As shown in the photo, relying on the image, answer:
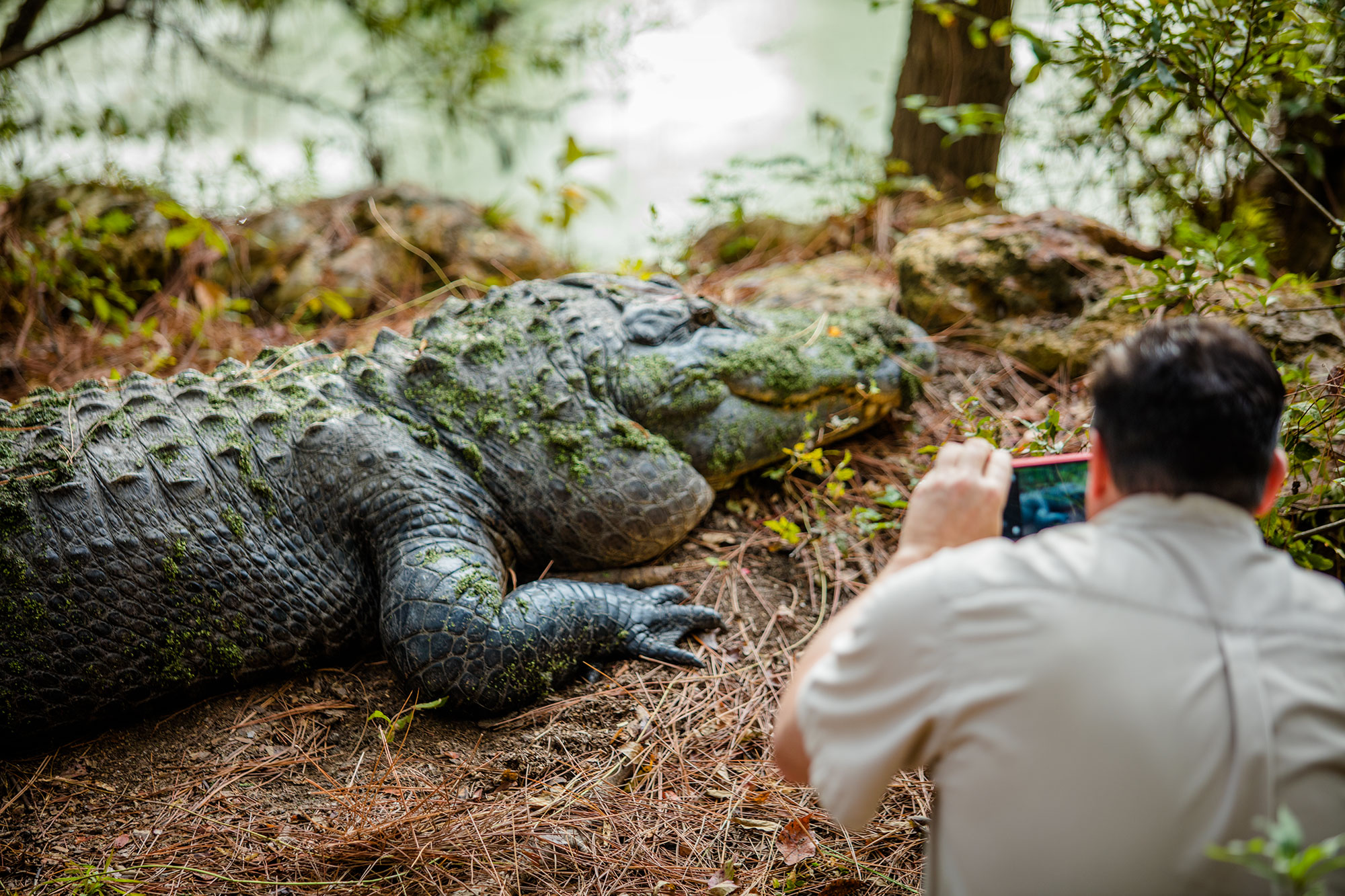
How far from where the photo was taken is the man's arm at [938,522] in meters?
1.25

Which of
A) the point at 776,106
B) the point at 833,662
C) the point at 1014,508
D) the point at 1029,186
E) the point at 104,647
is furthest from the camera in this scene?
the point at 776,106

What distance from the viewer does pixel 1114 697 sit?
0.96 m

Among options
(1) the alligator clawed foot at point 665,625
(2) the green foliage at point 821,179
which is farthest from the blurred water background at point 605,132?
(1) the alligator clawed foot at point 665,625

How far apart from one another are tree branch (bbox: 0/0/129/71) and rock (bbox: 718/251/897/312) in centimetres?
426

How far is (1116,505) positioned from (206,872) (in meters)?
2.16

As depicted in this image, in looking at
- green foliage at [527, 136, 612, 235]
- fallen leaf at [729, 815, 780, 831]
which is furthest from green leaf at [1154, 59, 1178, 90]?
green foliage at [527, 136, 612, 235]

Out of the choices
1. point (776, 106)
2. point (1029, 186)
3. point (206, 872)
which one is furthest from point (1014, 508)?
point (776, 106)

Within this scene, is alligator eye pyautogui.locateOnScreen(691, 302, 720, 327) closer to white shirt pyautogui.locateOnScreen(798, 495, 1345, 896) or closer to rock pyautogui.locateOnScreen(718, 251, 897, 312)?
rock pyautogui.locateOnScreen(718, 251, 897, 312)

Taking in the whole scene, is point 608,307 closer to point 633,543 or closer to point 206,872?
point 633,543

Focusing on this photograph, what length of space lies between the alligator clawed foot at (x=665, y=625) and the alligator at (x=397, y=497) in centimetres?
1

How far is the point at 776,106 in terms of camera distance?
9.46 m

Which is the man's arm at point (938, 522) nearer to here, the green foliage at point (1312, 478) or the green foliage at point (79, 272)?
the green foliage at point (1312, 478)

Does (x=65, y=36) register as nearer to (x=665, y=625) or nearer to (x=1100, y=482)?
(x=665, y=625)

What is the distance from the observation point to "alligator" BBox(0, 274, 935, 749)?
7.46ft
